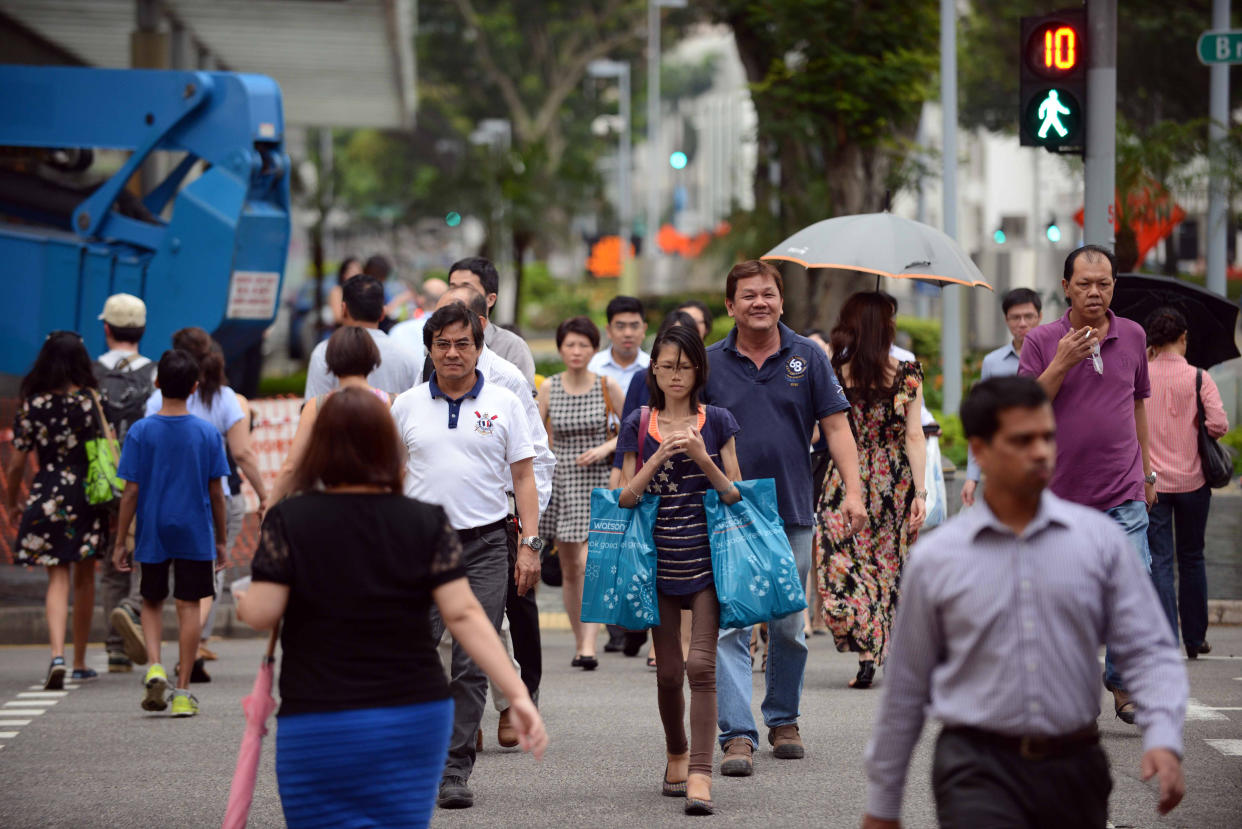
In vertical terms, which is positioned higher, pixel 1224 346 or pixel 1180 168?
pixel 1180 168

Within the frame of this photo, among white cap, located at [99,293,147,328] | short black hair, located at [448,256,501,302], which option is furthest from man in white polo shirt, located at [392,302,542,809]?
white cap, located at [99,293,147,328]

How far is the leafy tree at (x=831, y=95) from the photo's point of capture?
52.4ft

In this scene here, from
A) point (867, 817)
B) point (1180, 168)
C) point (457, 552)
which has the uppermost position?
point (1180, 168)

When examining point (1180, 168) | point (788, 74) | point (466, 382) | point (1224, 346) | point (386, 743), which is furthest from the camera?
point (1180, 168)

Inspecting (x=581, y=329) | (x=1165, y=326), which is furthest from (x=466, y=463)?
(x=1165, y=326)

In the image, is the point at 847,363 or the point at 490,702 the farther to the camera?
the point at 490,702

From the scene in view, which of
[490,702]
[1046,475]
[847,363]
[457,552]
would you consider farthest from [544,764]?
[1046,475]

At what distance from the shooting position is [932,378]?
60.9 feet

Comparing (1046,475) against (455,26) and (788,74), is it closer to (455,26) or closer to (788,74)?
(788,74)

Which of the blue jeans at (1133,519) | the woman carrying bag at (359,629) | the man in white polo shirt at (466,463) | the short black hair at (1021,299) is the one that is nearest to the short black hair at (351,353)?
the man in white polo shirt at (466,463)

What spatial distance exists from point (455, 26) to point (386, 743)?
49221 millimetres

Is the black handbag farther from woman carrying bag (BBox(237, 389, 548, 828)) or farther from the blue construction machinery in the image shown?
the blue construction machinery

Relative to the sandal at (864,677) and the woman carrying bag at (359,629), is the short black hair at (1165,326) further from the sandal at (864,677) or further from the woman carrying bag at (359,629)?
the woman carrying bag at (359,629)

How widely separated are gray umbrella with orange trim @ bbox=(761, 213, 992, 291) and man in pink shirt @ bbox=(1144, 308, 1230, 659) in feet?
4.72
